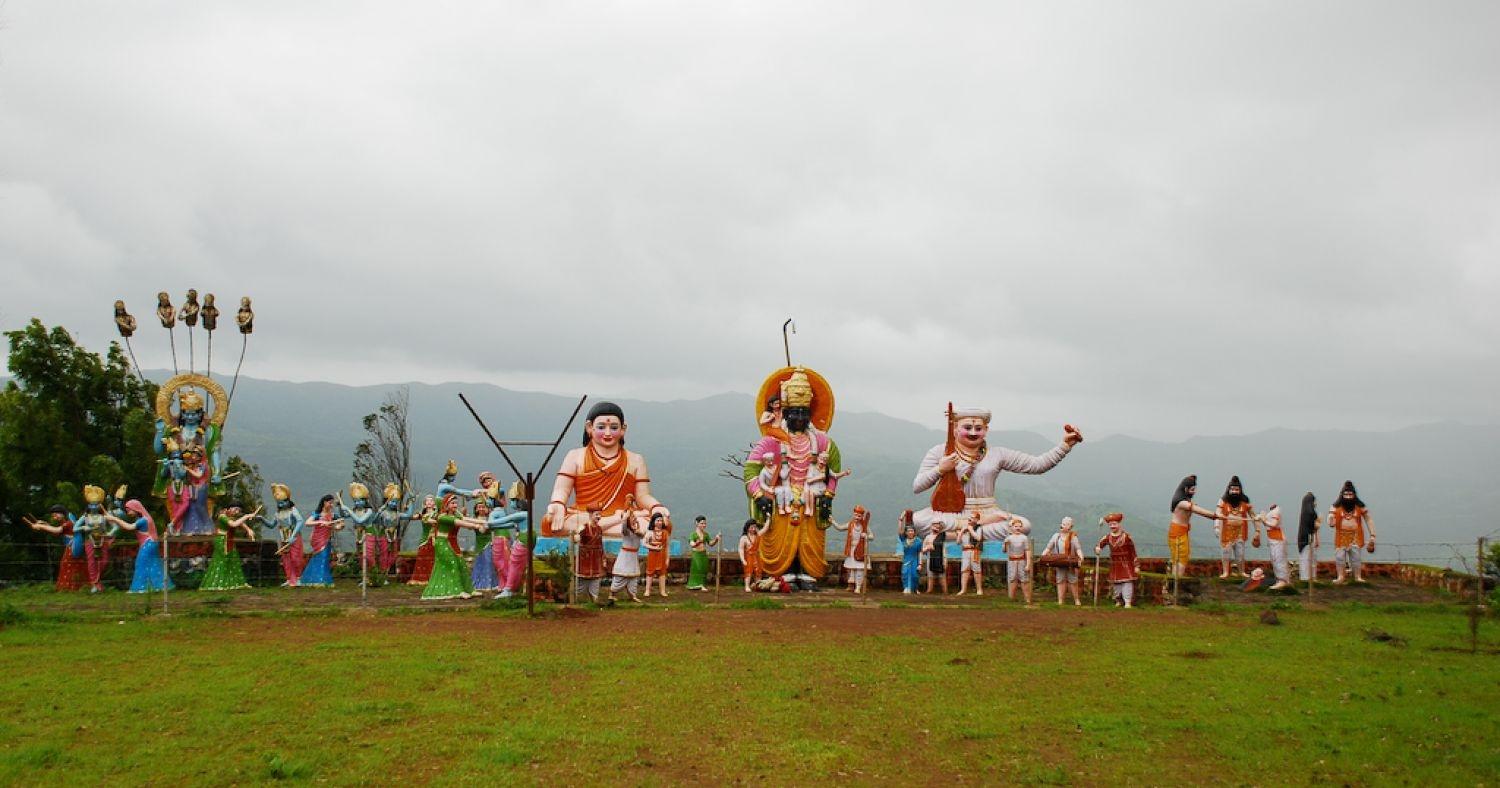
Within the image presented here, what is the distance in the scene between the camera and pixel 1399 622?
15445 mm

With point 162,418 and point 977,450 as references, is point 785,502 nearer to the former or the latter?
point 977,450

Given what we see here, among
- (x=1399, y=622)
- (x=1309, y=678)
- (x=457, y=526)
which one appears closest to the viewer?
(x=1309, y=678)

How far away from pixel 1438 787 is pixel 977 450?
13771 millimetres

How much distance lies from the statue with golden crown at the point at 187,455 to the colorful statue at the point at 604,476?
8819mm

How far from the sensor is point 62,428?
1021 inches

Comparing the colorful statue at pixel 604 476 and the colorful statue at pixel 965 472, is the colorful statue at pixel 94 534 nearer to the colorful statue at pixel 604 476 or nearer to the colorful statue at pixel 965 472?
the colorful statue at pixel 604 476

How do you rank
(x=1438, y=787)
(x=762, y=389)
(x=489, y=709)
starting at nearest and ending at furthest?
(x=1438, y=787) < (x=489, y=709) < (x=762, y=389)

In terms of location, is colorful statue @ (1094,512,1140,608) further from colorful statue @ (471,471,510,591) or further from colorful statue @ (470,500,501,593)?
colorful statue @ (470,500,501,593)

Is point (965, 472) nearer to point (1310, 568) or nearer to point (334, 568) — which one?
point (1310, 568)

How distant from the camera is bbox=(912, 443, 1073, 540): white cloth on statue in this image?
66.7ft

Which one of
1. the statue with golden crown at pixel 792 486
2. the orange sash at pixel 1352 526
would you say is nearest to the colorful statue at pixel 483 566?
the statue with golden crown at pixel 792 486

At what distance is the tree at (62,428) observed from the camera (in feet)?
81.6

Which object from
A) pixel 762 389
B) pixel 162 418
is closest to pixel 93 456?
pixel 162 418

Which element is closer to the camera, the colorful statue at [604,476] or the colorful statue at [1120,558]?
the colorful statue at [1120,558]
